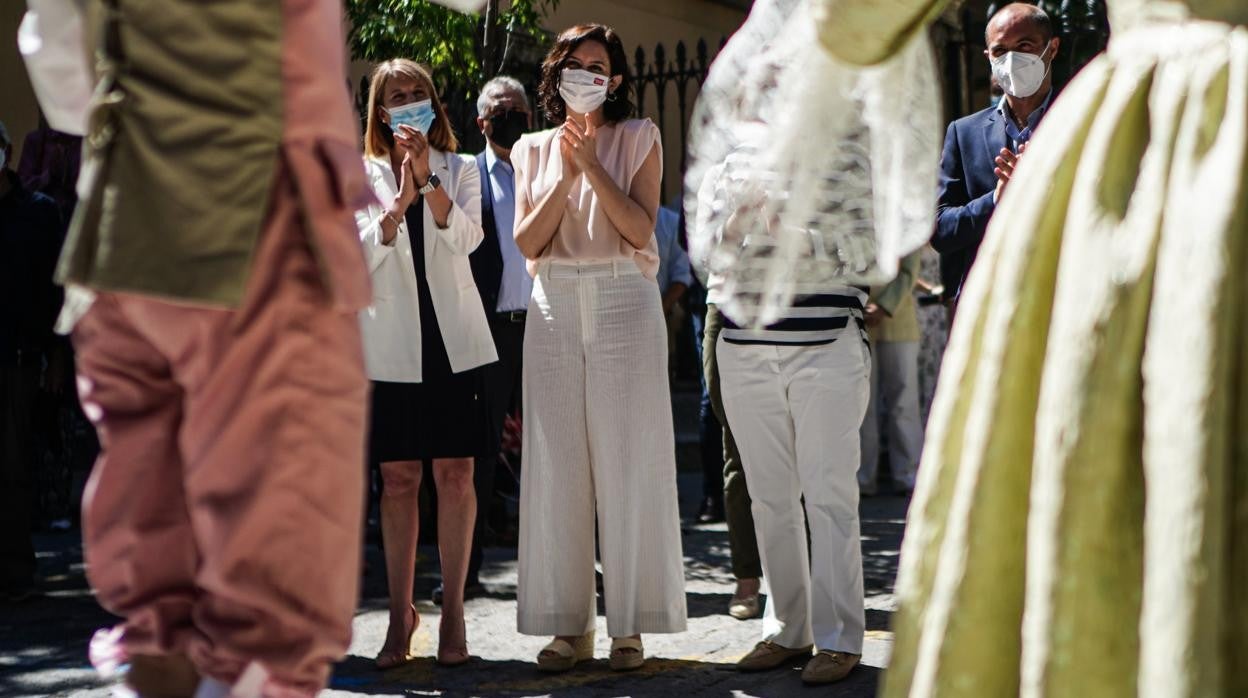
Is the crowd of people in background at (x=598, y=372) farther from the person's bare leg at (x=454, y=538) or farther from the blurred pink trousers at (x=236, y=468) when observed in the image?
the blurred pink trousers at (x=236, y=468)

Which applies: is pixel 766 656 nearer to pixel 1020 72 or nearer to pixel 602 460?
pixel 602 460

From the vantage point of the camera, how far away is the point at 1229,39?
7.46 ft

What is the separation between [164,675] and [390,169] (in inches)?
125

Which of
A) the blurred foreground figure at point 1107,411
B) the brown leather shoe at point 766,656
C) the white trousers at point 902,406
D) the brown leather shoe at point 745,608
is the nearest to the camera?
the blurred foreground figure at point 1107,411

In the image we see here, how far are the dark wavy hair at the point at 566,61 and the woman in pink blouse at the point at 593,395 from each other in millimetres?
38

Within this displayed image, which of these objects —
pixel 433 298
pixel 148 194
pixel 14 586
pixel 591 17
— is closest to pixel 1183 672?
pixel 148 194

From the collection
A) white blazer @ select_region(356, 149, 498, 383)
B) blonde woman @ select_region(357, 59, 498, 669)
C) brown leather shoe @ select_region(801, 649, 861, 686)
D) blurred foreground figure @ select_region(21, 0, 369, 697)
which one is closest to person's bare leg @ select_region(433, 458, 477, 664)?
blonde woman @ select_region(357, 59, 498, 669)

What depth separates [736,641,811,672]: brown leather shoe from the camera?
5.23 metres

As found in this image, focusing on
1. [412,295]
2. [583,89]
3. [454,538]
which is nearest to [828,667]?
[454,538]

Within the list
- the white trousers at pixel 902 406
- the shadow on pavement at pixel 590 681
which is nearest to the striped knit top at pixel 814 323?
the shadow on pavement at pixel 590 681

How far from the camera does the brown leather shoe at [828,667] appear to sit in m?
5.02

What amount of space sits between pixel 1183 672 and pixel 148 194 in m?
1.65

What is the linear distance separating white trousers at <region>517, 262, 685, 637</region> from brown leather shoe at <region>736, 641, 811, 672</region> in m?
0.27

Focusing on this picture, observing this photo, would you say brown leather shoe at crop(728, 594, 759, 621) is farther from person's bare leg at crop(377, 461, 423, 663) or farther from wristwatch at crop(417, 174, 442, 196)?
wristwatch at crop(417, 174, 442, 196)
